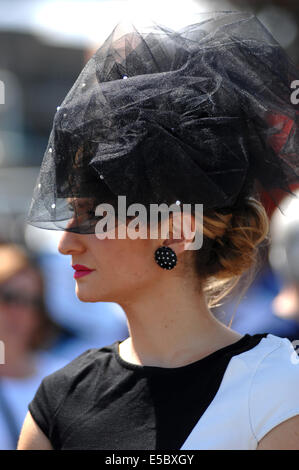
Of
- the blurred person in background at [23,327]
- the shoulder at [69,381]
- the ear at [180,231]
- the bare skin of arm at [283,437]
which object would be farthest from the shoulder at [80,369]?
the blurred person in background at [23,327]

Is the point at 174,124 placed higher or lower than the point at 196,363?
higher

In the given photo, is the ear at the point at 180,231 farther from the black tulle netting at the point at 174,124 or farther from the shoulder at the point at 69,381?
the shoulder at the point at 69,381

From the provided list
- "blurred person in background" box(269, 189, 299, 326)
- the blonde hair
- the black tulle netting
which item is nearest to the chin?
the black tulle netting

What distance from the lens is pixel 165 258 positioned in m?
1.62

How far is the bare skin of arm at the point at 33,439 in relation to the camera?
66.3 inches

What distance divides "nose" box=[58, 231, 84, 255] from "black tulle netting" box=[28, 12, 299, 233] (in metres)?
0.04

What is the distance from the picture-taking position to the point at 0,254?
3.11 m

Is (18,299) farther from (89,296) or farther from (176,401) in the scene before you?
(176,401)

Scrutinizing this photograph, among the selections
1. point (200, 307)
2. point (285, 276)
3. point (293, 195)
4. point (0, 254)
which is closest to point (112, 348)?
point (200, 307)

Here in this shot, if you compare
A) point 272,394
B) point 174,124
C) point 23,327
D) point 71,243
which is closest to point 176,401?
point 272,394

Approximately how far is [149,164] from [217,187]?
16cm

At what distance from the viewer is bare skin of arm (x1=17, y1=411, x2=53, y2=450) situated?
5.53 ft

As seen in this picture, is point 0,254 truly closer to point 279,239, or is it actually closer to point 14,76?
point 279,239

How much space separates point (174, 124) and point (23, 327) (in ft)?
5.81
